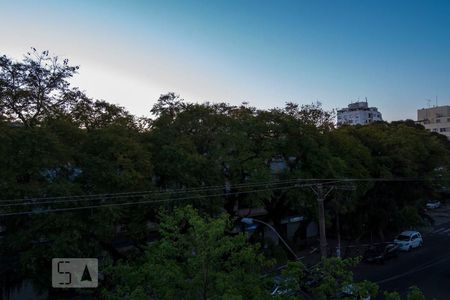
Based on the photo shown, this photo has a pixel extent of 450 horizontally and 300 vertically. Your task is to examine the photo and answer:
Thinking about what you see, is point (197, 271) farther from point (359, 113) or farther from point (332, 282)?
point (359, 113)

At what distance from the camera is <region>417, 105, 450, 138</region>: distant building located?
292ft

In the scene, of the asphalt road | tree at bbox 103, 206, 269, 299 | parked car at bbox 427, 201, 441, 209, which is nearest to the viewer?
tree at bbox 103, 206, 269, 299

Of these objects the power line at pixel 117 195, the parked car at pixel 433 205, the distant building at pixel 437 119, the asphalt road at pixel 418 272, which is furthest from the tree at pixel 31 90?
the distant building at pixel 437 119

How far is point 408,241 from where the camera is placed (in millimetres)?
31453

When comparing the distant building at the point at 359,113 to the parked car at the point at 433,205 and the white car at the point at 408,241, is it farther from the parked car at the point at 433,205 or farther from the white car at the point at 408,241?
the white car at the point at 408,241

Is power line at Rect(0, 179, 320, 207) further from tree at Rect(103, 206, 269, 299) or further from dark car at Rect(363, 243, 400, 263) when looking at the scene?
dark car at Rect(363, 243, 400, 263)

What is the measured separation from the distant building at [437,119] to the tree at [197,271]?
91.4 meters

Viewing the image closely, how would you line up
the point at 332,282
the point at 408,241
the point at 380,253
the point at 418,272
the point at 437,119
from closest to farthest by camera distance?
the point at 332,282 → the point at 418,272 → the point at 380,253 → the point at 408,241 → the point at 437,119

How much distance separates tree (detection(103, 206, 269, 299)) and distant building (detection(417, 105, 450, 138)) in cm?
9140

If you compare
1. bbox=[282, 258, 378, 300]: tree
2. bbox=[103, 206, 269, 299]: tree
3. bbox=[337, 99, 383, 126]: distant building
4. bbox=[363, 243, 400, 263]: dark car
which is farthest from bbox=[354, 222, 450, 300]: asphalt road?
bbox=[337, 99, 383, 126]: distant building

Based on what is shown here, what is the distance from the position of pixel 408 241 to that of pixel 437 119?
238 ft

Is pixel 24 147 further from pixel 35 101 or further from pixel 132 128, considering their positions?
pixel 132 128

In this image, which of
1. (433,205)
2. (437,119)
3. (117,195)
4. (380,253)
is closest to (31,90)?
(117,195)

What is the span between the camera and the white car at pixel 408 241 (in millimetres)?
31125
